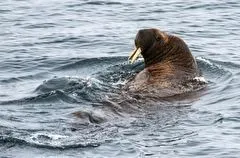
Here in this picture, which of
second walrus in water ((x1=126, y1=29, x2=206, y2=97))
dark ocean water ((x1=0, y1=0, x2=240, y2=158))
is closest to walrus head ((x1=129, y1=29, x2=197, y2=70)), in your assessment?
second walrus in water ((x1=126, y1=29, x2=206, y2=97))

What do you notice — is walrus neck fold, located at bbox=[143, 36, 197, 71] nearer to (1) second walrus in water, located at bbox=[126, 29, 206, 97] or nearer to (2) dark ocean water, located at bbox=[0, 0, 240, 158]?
(1) second walrus in water, located at bbox=[126, 29, 206, 97]

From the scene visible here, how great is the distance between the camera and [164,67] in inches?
570

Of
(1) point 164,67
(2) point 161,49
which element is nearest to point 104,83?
(1) point 164,67

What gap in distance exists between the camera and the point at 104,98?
42.4ft

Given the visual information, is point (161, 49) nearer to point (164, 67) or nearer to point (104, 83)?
point (164, 67)

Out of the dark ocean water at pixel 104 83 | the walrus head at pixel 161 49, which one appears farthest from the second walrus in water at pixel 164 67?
the dark ocean water at pixel 104 83

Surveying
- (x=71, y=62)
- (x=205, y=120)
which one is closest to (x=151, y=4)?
(x=71, y=62)

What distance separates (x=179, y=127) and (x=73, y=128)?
1554 millimetres

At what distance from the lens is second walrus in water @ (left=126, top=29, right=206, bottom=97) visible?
13.5 meters

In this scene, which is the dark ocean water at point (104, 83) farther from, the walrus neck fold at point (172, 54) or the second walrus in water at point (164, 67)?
the walrus neck fold at point (172, 54)

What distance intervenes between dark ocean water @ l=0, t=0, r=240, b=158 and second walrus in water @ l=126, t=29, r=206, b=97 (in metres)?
0.32

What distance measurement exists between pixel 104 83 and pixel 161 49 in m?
1.33

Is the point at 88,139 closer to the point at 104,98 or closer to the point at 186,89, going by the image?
the point at 104,98

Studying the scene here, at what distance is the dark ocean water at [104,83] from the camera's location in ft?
34.1
